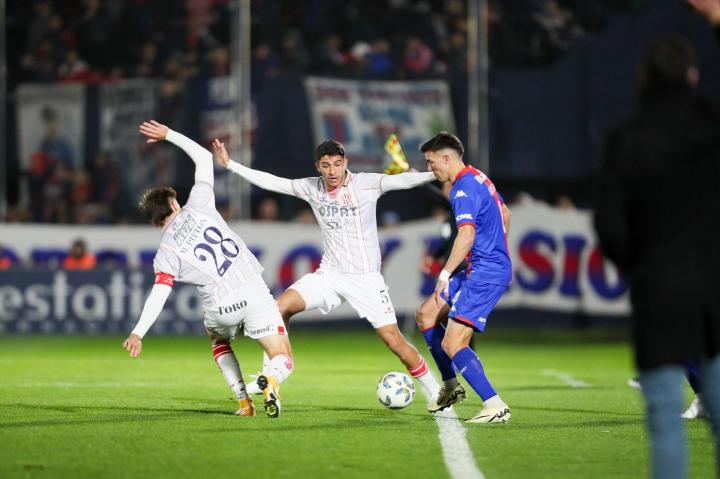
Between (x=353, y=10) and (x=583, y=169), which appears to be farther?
(x=353, y=10)

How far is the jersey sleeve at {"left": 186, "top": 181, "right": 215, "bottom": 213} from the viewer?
365 inches

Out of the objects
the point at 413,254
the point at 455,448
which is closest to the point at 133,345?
the point at 455,448

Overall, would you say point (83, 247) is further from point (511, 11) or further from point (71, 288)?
point (511, 11)

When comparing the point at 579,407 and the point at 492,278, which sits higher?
the point at 492,278

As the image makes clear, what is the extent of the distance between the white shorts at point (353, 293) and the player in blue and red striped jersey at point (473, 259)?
63 centimetres

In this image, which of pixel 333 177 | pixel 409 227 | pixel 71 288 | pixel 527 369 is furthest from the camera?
pixel 409 227

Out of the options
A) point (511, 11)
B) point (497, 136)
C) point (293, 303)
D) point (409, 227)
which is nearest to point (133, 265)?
point (409, 227)

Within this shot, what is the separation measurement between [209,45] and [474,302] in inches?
596

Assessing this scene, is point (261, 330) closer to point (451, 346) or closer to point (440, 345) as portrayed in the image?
point (451, 346)

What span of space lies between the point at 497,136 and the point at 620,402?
36.6ft

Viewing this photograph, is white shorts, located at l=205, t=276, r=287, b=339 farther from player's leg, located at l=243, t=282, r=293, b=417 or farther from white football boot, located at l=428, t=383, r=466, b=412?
white football boot, located at l=428, t=383, r=466, b=412

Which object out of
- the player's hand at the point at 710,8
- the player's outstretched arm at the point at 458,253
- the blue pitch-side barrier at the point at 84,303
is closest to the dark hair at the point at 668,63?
the player's hand at the point at 710,8

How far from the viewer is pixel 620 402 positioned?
11.1 meters

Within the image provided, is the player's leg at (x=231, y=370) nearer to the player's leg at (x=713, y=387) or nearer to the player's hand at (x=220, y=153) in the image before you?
the player's hand at (x=220, y=153)
